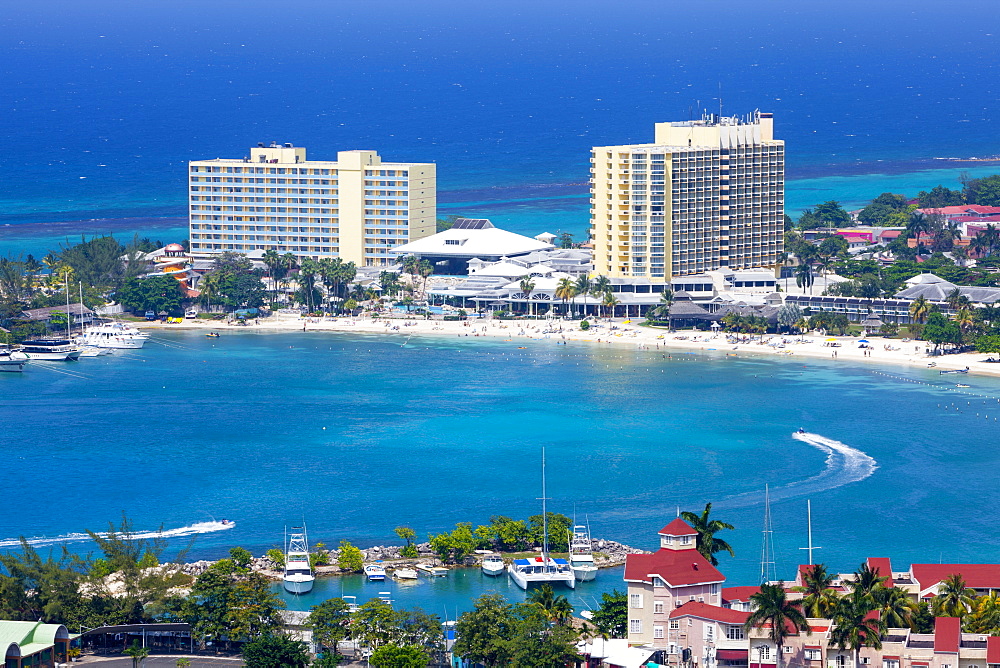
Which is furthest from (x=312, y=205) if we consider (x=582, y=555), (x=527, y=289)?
(x=582, y=555)

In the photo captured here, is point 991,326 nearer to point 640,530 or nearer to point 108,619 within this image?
point 640,530

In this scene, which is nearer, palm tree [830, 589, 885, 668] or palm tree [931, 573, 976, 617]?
palm tree [830, 589, 885, 668]

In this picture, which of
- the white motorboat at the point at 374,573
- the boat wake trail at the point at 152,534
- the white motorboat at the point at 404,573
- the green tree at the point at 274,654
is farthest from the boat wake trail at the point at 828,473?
the green tree at the point at 274,654

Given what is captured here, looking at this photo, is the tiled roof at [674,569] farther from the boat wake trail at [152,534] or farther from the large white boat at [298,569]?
the boat wake trail at [152,534]

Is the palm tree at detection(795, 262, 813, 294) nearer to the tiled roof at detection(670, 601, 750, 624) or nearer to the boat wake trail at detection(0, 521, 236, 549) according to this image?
the boat wake trail at detection(0, 521, 236, 549)

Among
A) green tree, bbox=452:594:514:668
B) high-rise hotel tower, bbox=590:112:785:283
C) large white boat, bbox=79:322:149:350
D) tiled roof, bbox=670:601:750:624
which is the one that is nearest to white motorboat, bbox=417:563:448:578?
green tree, bbox=452:594:514:668
